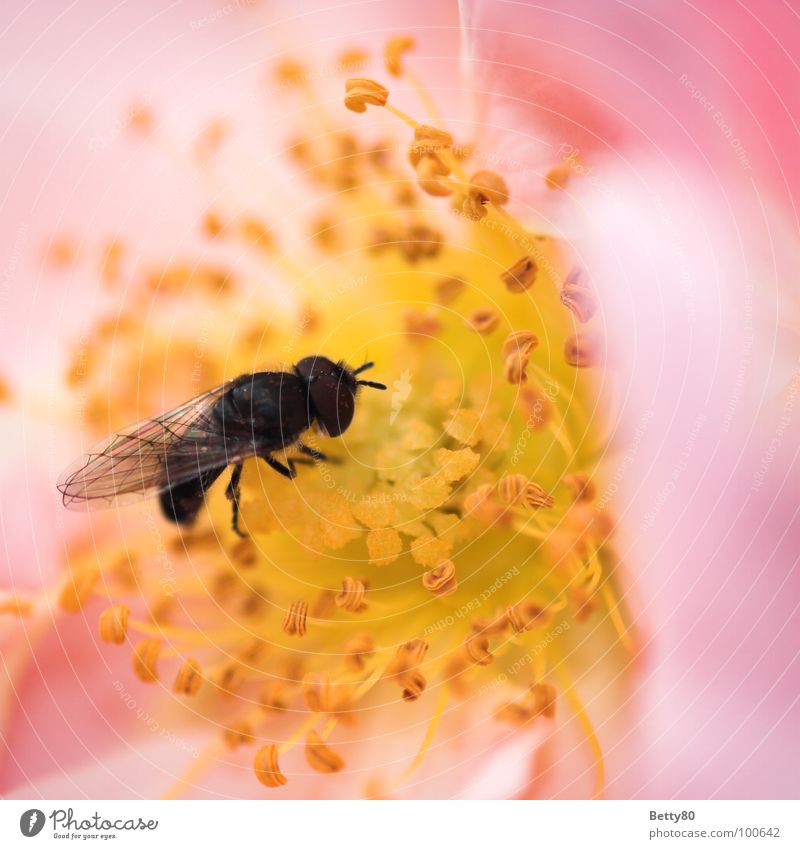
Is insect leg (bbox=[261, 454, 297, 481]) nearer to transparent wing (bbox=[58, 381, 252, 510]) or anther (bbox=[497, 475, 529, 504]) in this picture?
transparent wing (bbox=[58, 381, 252, 510])

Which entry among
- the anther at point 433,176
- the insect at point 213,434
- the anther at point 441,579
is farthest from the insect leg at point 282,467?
the anther at point 433,176

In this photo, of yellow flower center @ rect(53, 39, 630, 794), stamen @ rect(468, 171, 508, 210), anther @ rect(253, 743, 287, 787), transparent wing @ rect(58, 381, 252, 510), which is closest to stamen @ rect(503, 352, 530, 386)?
yellow flower center @ rect(53, 39, 630, 794)

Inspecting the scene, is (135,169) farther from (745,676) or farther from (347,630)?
(745,676)

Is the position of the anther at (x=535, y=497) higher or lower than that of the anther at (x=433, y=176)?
lower

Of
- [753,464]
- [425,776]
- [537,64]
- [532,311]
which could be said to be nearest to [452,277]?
[532,311]

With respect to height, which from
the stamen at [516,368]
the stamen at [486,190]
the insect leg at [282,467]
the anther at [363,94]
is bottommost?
the insect leg at [282,467]

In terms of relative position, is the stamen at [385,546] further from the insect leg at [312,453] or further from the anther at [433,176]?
the anther at [433,176]
